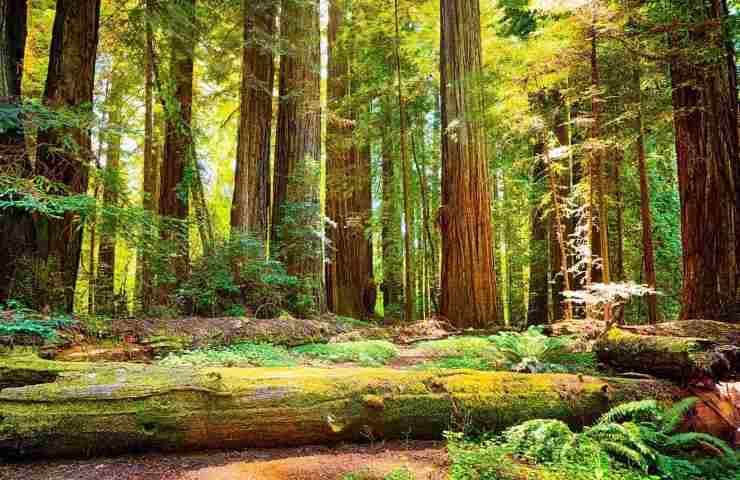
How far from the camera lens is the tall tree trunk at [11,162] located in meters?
5.29

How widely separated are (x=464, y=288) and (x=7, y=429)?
7493 millimetres

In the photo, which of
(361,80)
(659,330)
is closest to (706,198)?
(659,330)

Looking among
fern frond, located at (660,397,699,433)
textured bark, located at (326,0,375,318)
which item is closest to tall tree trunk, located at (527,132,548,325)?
textured bark, located at (326,0,375,318)

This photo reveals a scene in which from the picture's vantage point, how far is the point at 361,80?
13391 millimetres

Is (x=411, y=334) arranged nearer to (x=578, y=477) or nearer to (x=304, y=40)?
(x=578, y=477)

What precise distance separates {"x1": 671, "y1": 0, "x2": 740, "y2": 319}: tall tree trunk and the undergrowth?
3759 millimetres

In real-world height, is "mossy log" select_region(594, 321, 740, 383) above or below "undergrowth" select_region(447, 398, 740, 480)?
above

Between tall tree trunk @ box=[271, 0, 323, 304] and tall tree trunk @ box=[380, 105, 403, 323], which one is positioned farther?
tall tree trunk @ box=[380, 105, 403, 323]

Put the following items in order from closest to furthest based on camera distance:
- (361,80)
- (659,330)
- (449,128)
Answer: (659,330) < (449,128) < (361,80)

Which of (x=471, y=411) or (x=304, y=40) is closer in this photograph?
(x=471, y=411)

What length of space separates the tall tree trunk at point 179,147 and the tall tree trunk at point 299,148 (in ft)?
6.53

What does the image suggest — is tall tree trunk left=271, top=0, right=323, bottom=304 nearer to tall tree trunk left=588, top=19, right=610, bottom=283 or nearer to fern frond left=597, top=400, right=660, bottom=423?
tall tree trunk left=588, top=19, right=610, bottom=283

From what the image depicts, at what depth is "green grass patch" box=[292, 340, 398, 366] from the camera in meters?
5.64

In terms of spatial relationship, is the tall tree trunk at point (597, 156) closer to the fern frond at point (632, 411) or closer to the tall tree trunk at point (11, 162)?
the fern frond at point (632, 411)
